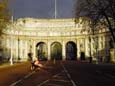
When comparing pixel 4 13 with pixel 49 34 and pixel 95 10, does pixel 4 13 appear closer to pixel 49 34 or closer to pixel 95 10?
pixel 95 10

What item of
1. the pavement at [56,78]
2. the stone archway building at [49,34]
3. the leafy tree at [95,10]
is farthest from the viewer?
the stone archway building at [49,34]

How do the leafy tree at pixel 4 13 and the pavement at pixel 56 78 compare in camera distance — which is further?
the leafy tree at pixel 4 13

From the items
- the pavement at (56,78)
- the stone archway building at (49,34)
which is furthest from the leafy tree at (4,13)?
the stone archway building at (49,34)

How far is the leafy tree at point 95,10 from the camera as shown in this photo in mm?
60500

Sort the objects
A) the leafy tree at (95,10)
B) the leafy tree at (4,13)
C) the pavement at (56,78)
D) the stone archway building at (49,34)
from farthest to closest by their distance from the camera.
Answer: the stone archway building at (49,34), the leafy tree at (4,13), the leafy tree at (95,10), the pavement at (56,78)

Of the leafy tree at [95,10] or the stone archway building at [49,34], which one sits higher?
the stone archway building at [49,34]

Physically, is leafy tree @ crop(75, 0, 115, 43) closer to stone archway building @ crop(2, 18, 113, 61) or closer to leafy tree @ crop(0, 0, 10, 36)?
leafy tree @ crop(0, 0, 10, 36)

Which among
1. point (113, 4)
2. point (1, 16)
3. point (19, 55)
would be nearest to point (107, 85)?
point (113, 4)

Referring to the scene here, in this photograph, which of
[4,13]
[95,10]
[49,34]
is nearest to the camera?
[95,10]

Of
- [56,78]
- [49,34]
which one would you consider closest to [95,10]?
[56,78]

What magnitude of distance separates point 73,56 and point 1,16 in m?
130

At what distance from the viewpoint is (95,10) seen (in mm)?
62906

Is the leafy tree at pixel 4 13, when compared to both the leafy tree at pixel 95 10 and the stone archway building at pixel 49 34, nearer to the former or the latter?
the leafy tree at pixel 95 10

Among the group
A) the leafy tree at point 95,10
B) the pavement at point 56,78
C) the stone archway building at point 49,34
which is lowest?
the pavement at point 56,78
